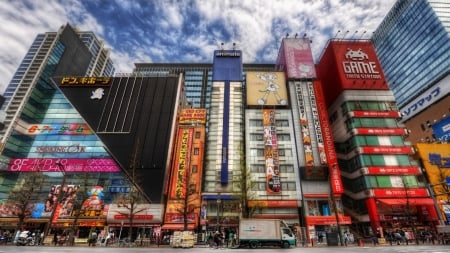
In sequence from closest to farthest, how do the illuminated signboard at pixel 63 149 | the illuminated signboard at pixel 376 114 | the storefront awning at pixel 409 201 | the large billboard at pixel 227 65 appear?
the storefront awning at pixel 409 201 → the illuminated signboard at pixel 376 114 → the illuminated signboard at pixel 63 149 → the large billboard at pixel 227 65

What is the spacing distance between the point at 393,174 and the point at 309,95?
2070cm

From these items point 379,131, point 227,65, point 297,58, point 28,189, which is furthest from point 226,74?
point 28,189

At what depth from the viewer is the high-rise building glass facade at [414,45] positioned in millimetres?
86125

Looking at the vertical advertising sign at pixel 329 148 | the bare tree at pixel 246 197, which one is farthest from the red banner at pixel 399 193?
the bare tree at pixel 246 197

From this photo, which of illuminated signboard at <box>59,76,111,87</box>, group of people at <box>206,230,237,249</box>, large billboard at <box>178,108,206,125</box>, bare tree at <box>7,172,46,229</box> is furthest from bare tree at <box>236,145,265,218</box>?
illuminated signboard at <box>59,76,111,87</box>

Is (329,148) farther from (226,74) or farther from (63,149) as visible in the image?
(63,149)

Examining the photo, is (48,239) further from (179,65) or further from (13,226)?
(179,65)

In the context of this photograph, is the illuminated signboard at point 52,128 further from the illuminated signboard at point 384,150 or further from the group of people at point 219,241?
the illuminated signboard at point 384,150

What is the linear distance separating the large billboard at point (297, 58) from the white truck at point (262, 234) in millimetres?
37421

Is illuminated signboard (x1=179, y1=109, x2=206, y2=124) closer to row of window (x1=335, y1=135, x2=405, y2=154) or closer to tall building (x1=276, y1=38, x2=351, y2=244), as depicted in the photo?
tall building (x1=276, y1=38, x2=351, y2=244)

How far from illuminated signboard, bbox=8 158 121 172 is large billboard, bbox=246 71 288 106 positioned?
30.7 m

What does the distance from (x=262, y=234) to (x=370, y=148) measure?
30.0 meters

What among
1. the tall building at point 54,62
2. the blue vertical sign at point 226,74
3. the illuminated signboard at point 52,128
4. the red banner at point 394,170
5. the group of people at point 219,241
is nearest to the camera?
the group of people at point 219,241

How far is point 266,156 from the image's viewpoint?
1754 inches
